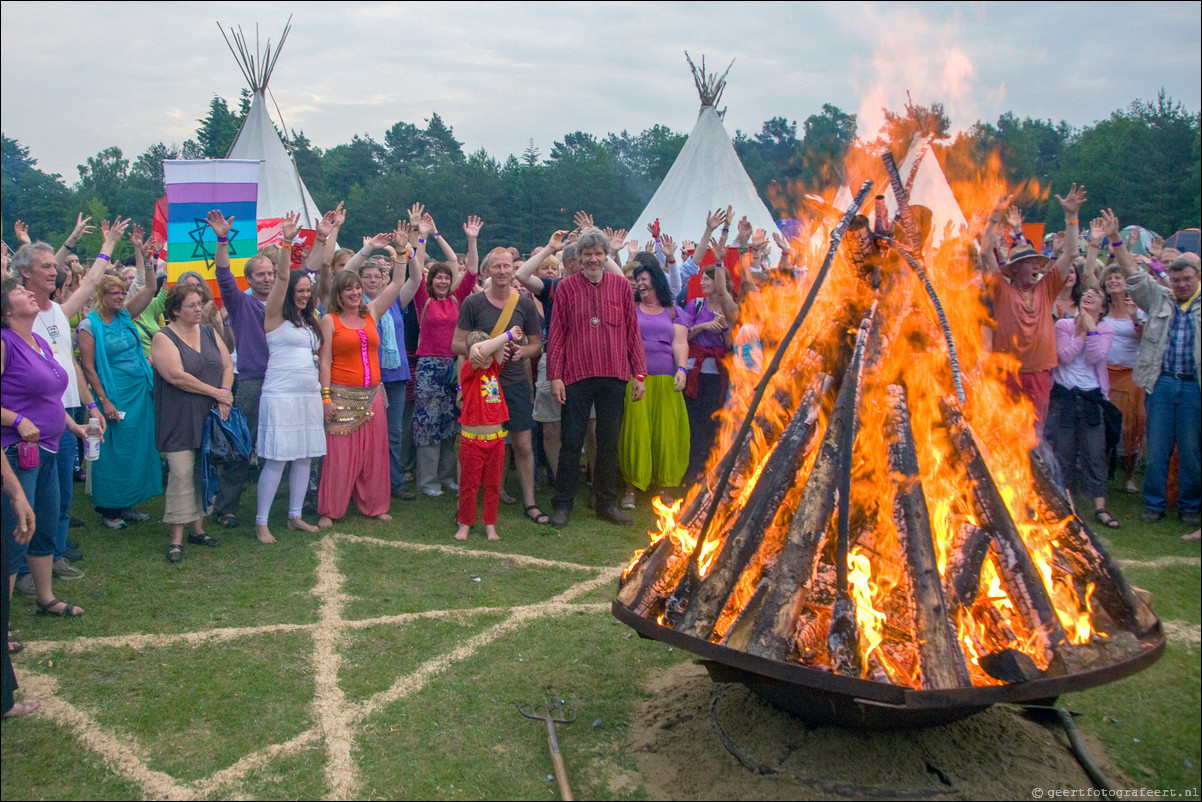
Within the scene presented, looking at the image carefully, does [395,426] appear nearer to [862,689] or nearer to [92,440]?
[92,440]

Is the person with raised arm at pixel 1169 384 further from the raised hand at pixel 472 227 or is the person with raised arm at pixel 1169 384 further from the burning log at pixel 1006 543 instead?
the raised hand at pixel 472 227

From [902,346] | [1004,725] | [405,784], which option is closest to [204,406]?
[405,784]

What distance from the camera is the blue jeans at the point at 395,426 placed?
8242 mm

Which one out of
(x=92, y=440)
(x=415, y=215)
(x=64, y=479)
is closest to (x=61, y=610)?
(x=64, y=479)

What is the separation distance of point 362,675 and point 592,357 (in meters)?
3.41

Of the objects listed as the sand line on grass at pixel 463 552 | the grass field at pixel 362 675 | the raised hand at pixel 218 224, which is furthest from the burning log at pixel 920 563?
the raised hand at pixel 218 224

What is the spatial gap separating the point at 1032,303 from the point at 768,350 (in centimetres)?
417

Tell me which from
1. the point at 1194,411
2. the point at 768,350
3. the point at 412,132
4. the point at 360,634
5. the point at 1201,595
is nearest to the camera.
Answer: the point at 768,350

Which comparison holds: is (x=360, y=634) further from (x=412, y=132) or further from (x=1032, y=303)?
(x=412, y=132)

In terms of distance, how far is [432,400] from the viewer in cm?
816

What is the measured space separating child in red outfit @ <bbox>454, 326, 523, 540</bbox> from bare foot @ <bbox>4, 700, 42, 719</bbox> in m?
3.33

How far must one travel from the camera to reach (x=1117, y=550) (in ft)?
22.1

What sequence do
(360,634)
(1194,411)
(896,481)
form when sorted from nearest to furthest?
(896,481), (360,634), (1194,411)

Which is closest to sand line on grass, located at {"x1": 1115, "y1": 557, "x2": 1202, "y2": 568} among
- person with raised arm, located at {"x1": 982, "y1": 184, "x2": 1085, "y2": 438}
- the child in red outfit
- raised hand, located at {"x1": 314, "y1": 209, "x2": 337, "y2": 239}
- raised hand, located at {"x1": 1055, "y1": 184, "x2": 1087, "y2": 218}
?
person with raised arm, located at {"x1": 982, "y1": 184, "x2": 1085, "y2": 438}
